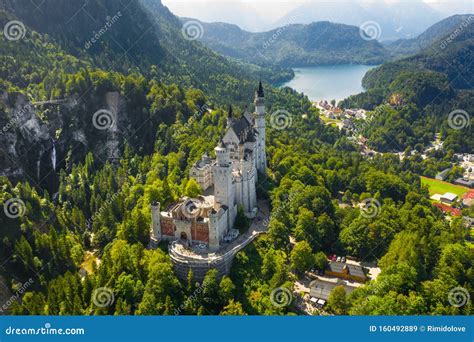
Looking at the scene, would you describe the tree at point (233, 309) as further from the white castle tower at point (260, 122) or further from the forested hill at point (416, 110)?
the forested hill at point (416, 110)

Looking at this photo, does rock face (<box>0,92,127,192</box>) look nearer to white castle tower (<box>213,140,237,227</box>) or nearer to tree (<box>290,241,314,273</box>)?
white castle tower (<box>213,140,237,227</box>)

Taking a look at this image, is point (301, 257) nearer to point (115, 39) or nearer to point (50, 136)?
point (50, 136)

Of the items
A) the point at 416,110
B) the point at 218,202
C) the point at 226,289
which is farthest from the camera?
the point at 416,110

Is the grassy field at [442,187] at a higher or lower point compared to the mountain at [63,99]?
lower

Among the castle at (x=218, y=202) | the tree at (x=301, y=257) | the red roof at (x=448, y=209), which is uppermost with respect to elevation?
the castle at (x=218, y=202)

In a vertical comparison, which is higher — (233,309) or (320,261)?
(320,261)

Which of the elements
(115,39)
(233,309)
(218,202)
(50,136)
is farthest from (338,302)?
(115,39)

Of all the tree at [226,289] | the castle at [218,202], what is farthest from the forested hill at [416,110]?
the tree at [226,289]
